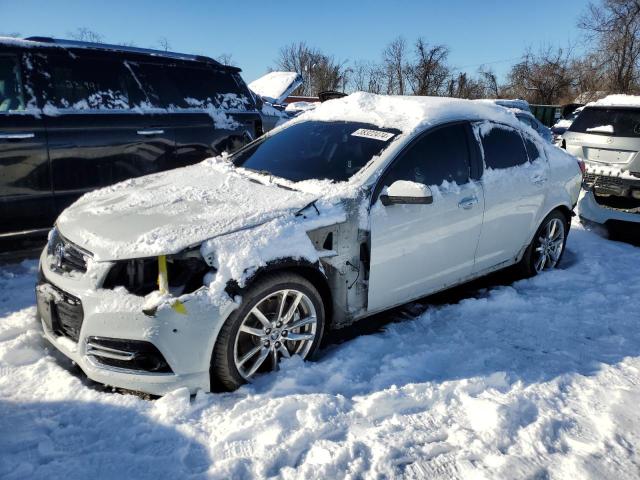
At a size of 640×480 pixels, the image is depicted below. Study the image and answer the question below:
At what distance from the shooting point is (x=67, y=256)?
2812 millimetres

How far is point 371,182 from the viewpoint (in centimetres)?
322

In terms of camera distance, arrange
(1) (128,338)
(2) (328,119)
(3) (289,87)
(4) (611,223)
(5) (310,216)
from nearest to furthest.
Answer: (1) (128,338) → (5) (310,216) → (2) (328,119) → (4) (611,223) → (3) (289,87)

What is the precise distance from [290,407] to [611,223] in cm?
529

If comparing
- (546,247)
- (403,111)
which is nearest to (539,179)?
(546,247)

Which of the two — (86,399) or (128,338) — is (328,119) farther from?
(86,399)

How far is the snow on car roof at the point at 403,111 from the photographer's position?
145 inches

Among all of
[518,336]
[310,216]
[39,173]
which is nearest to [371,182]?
[310,216]

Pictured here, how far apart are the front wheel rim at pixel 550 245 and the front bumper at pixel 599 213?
158cm

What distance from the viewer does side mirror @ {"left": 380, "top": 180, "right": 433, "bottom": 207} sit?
315cm

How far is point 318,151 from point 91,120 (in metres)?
2.37

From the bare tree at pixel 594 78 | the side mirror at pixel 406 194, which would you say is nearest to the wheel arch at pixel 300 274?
the side mirror at pixel 406 194

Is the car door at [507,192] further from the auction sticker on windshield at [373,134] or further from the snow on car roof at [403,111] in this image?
the auction sticker on windshield at [373,134]

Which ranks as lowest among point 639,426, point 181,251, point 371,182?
point 639,426

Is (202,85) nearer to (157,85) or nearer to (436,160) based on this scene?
(157,85)
